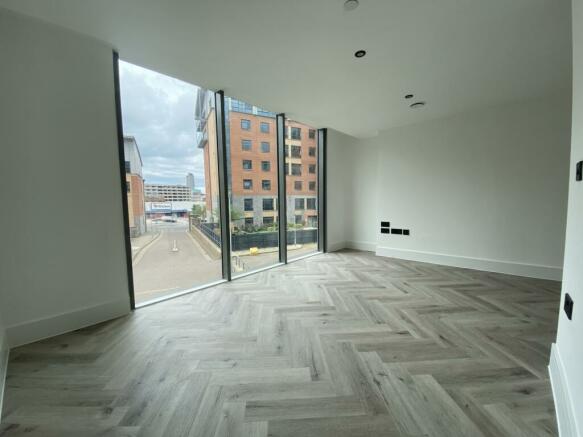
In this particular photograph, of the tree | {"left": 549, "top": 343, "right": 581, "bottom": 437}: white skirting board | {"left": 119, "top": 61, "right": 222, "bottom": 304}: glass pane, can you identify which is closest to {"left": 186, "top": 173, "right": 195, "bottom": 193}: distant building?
{"left": 119, "top": 61, "right": 222, "bottom": 304}: glass pane

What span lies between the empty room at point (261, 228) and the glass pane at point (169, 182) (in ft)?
0.09

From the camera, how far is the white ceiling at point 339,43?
1.89 meters

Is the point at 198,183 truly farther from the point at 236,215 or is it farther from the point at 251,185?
the point at 251,185

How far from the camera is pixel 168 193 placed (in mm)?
3234

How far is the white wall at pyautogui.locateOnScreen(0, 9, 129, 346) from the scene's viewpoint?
6.72ft

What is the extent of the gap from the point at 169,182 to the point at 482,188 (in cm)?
505

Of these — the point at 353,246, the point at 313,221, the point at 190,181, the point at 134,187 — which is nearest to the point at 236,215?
the point at 190,181

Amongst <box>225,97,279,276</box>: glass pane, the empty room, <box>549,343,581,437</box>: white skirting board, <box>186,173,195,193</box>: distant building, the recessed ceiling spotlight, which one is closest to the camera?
<box>549,343,581,437</box>: white skirting board

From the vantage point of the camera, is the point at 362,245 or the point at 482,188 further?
the point at 362,245

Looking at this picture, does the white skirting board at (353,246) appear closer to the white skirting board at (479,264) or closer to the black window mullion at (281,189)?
the white skirting board at (479,264)

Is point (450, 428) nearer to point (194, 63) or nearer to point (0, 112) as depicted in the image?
point (194, 63)

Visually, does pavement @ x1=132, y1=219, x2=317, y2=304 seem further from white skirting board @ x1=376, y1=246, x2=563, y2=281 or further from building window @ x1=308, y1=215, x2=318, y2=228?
white skirting board @ x1=376, y1=246, x2=563, y2=281

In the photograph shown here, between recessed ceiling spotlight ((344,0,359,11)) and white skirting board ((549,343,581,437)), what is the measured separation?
2.82 meters

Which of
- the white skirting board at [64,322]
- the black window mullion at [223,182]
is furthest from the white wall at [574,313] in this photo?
the white skirting board at [64,322]
